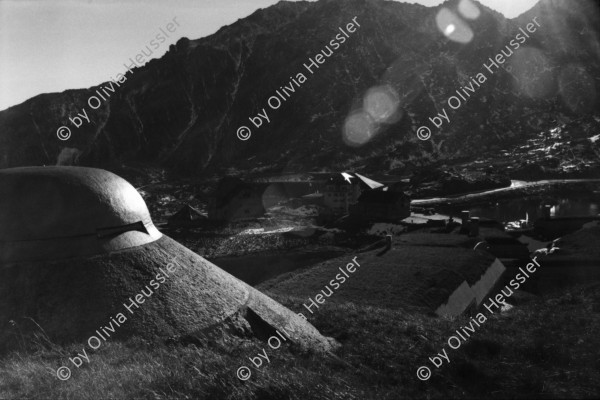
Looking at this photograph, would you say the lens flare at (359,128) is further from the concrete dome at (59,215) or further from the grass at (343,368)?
the concrete dome at (59,215)

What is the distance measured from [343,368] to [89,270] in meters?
5.47

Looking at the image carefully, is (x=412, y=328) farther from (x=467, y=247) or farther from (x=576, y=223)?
(x=576, y=223)

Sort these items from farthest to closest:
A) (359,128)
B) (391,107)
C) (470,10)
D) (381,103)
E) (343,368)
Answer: (470,10), (381,103), (391,107), (359,128), (343,368)

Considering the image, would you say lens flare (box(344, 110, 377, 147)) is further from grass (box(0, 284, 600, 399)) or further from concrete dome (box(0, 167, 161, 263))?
concrete dome (box(0, 167, 161, 263))

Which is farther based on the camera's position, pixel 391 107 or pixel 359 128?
pixel 391 107

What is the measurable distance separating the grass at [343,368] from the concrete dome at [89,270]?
667 mm

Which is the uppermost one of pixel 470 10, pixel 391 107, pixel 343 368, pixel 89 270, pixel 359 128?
pixel 470 10

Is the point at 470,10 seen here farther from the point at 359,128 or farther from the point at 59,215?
the point at 59,215

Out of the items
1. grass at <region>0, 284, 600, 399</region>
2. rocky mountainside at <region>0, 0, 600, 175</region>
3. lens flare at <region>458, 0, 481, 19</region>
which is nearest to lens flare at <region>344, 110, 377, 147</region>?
rocky mountainside at <region>0, 0, 600, 175</region>

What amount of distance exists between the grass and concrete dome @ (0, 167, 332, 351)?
2.19 feet

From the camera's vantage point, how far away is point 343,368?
29.8 ft

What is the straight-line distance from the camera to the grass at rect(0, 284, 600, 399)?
22.3 feet

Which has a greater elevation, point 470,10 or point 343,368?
point 470,10

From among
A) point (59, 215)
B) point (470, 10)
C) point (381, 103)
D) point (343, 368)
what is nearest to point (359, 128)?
point (381, 103)
